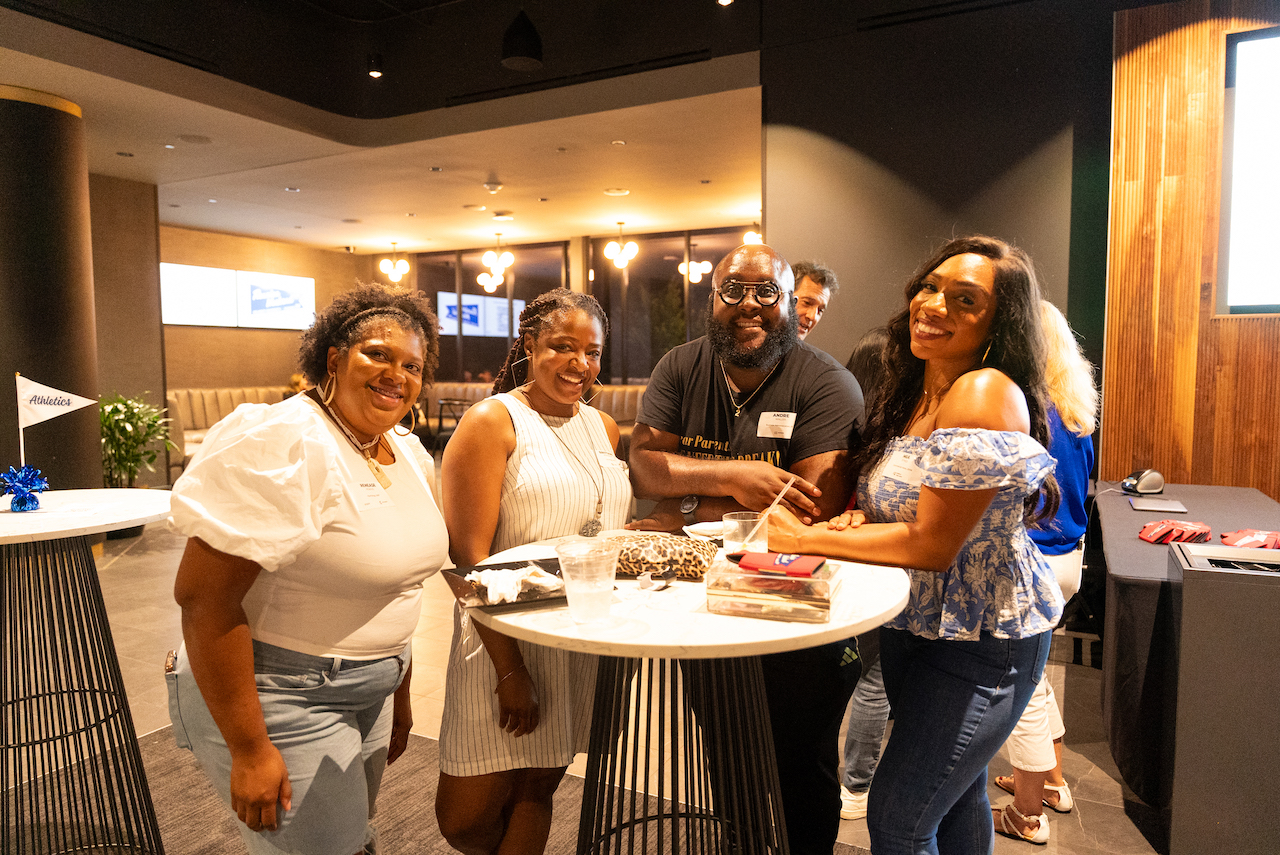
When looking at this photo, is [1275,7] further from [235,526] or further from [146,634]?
[146,634]

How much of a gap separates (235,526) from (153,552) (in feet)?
19.7

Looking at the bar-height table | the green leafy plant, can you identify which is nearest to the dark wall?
the bar-height table

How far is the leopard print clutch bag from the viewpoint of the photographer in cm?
148

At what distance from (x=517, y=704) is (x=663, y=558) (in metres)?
0.48

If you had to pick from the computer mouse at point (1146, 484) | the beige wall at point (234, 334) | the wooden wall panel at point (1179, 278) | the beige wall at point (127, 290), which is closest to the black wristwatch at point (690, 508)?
the computer mouse at point (1146, 484)

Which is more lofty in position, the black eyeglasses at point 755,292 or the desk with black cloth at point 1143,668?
the black eyeglasses at point 755,292

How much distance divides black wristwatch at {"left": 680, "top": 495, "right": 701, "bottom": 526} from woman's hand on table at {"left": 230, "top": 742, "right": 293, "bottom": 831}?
104 cm

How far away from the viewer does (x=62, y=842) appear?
227cm

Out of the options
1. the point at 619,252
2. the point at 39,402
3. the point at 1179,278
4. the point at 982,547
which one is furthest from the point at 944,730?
the point at 619,252

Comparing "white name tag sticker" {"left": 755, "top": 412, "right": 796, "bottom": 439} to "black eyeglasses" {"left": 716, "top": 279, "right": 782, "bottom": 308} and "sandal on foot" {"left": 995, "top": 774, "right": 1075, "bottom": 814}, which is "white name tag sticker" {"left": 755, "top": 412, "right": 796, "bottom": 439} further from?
"sandal on foot" {"left": 995, "top": 774, "right": 1075, "bottom": 814}

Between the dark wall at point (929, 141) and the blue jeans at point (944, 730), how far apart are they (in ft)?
10.8

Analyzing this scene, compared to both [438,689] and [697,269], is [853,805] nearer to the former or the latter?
[438,689]

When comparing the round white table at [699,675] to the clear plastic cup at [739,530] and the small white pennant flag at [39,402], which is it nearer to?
the clear plastic cup at [739,530]

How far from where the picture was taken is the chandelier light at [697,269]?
1158 centimetres
